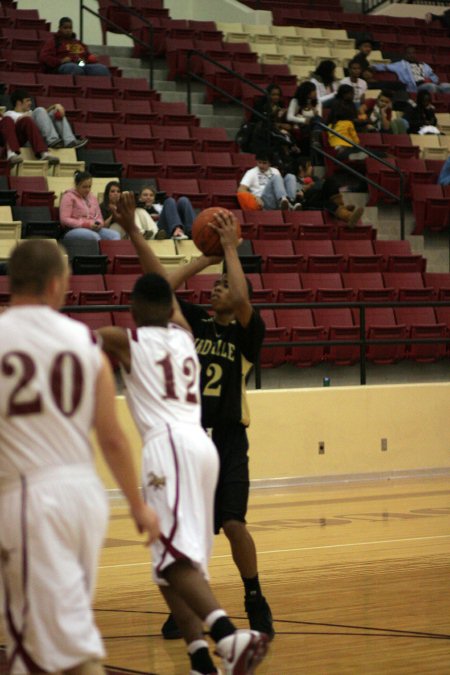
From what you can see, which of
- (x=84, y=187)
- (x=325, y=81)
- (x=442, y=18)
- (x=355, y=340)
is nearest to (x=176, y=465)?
(x=355, y=340)

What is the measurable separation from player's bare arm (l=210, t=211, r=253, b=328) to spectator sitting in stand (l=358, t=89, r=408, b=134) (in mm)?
11768

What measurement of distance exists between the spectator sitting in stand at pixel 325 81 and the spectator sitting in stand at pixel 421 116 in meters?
1.15

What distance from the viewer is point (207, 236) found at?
203 inches

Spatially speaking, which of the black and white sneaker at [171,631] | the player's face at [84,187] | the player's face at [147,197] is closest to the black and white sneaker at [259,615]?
the black and white sneaker at [171,631]

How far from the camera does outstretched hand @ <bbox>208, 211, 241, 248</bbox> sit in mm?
4969

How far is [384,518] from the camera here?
28.8 ft

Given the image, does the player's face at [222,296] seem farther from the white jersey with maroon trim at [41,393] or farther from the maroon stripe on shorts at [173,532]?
the white jersey with maroon trim at [41,393]

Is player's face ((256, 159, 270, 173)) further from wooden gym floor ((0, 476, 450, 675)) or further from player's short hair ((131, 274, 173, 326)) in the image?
player's short hair ((131, 274, 173, 326))

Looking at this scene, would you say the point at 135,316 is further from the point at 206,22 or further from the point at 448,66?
the point at 448,66

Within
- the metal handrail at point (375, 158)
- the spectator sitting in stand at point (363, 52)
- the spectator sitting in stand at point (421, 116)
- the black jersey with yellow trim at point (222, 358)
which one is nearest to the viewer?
the black jersey with yellow trim at point (222, 358)

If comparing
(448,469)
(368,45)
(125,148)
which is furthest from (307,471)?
(368,45)

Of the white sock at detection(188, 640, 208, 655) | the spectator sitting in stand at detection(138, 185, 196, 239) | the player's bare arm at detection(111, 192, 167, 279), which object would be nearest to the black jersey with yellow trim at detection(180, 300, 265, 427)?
the player's bare arm at detection(111, 192, 167, 279)

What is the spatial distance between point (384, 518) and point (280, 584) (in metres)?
2.48

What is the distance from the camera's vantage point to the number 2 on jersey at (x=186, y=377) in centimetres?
426
